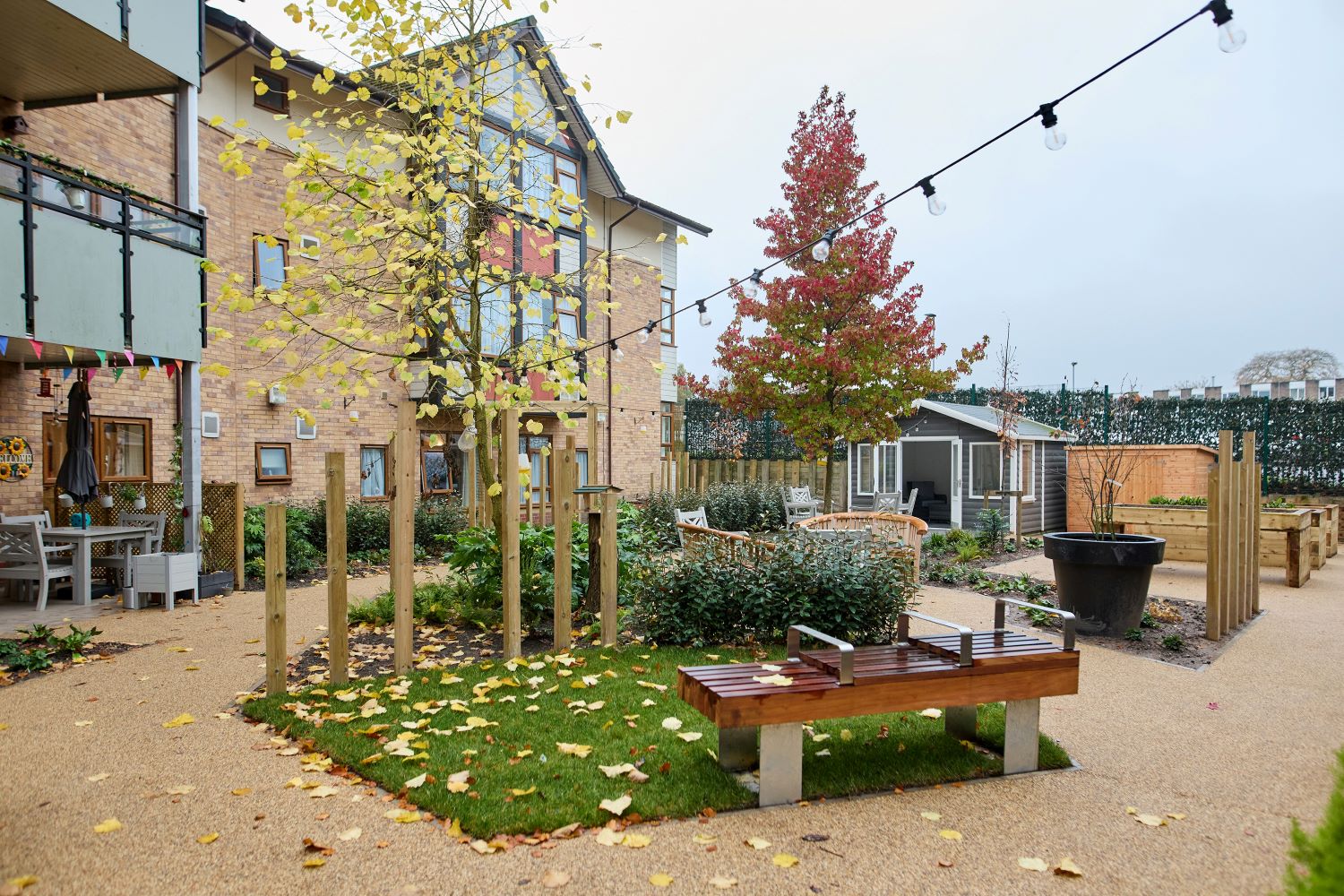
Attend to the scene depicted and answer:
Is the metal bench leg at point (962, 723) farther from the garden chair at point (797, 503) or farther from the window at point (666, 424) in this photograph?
the window at point (666, 424)

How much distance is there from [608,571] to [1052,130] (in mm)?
4393

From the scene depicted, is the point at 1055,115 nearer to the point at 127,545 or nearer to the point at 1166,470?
the point at 127,545

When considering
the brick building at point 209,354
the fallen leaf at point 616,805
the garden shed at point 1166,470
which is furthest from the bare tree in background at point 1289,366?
the fallen leaf at point 616,805

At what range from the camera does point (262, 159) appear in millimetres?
13742

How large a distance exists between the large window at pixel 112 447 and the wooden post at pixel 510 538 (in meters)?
7.63

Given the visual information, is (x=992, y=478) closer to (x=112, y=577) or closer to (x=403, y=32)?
(x=403, y=32)

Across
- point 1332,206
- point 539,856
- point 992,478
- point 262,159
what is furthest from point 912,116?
point 539,856

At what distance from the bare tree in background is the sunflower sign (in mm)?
38515

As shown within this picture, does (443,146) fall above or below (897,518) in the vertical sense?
above

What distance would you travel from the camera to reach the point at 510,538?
237 inches

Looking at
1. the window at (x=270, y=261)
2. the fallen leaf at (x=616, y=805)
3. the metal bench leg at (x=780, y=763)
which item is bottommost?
the fallen leaf at (x=616, y=805)

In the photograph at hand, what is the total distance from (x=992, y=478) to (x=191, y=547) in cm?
1485

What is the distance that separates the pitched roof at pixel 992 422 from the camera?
1719cm

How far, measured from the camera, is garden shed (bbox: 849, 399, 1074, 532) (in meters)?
17.1
